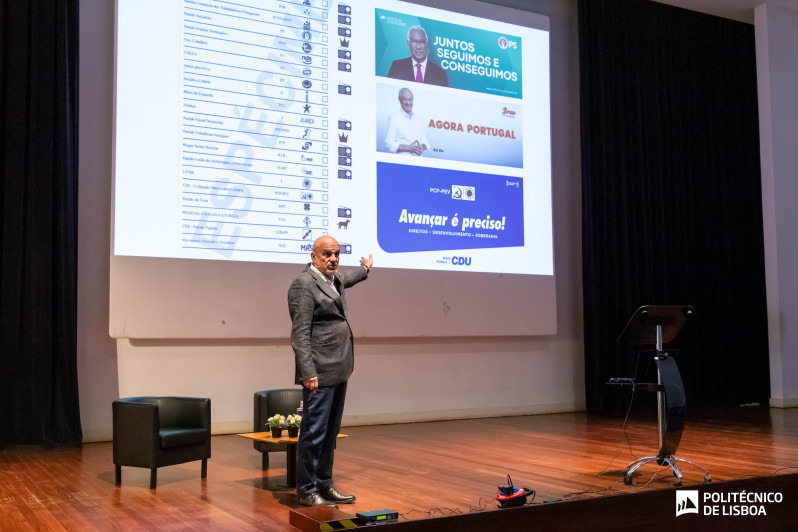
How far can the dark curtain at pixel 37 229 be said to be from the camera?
5789 millimetres

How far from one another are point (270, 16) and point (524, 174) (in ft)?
9.66

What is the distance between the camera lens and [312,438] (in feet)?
12.1

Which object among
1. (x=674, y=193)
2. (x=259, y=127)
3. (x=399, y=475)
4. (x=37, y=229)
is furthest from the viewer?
(x=674, y=193)

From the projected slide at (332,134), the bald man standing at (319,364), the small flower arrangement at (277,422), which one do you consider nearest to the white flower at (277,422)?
the small flower arrangement at (277,422)

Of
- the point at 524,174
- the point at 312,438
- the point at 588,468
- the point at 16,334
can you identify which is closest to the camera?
the point at 312,438

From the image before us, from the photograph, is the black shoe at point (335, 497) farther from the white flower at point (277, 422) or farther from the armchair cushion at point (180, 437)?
the armchair cushion at point (180, 437)

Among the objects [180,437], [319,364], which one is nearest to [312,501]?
[319,364]

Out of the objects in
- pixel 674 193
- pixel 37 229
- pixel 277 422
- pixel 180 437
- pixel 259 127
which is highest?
pixel 259 127

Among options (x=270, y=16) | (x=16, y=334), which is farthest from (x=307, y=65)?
(x=16, y=334)

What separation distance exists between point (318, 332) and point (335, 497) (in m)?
0.81

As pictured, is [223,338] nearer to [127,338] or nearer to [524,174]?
[127,338]

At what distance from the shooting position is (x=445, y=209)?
7.36 m

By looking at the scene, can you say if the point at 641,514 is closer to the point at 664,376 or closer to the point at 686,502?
the point at 686,502

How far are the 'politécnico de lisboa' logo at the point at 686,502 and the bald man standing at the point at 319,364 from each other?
5.13 feet
